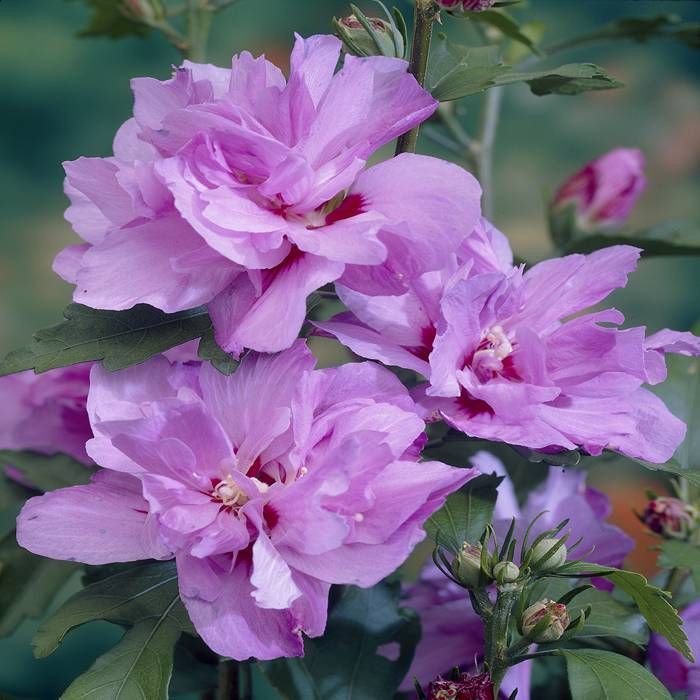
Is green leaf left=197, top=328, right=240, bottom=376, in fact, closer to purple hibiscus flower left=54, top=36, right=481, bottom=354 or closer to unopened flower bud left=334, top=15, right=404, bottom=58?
purple hibiscus flower left=54, top=36, right=481, bottom=354

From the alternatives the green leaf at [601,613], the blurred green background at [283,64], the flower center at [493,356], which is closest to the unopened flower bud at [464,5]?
the flower center at [493,356]

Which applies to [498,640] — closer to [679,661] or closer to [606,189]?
[679,661]

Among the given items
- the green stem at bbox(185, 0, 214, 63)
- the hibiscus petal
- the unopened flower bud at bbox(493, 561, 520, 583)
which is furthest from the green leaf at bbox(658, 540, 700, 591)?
the green stem at bbox(185, 0, 214, 63)

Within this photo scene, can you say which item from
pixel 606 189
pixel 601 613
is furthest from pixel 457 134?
pixel 601 613

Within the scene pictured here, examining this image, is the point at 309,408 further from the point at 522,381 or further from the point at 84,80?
the point at 84,80

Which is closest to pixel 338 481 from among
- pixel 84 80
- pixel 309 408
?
pixel 309 408

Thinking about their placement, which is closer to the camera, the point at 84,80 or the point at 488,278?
→ the point at 488,278

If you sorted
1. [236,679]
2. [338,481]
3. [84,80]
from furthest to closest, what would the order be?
[84,80]
[236,679]
[338,481]
